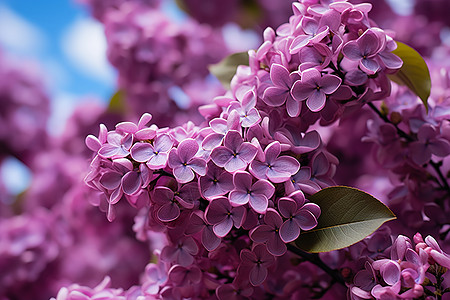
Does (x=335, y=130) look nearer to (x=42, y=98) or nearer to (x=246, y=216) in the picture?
(x=246, y=216)

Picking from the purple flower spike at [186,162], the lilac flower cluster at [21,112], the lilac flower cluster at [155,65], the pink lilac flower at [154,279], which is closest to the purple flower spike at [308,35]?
the purple flower spike at [186,162]

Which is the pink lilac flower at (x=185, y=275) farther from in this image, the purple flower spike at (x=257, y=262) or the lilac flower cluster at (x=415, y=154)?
the lilac flower cluster at (x=415, y=154)

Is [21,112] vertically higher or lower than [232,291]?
lower

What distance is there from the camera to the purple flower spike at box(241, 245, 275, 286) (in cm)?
36

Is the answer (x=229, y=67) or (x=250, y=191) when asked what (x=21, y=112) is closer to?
(x=229, y=67)

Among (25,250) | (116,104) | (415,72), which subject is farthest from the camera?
(116,104)

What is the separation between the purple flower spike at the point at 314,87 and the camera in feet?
1.21

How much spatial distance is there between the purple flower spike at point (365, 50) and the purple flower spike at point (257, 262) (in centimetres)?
16

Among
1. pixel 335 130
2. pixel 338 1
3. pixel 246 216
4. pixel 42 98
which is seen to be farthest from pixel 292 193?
pixel 42 98

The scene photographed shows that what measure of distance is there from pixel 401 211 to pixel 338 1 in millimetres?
211

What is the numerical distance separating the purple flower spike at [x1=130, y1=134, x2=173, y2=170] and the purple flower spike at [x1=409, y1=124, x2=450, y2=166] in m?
0.23

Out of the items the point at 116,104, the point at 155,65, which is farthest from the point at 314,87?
the point at 116,104

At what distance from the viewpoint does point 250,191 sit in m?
0.34

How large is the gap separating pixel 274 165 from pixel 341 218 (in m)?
0.06
